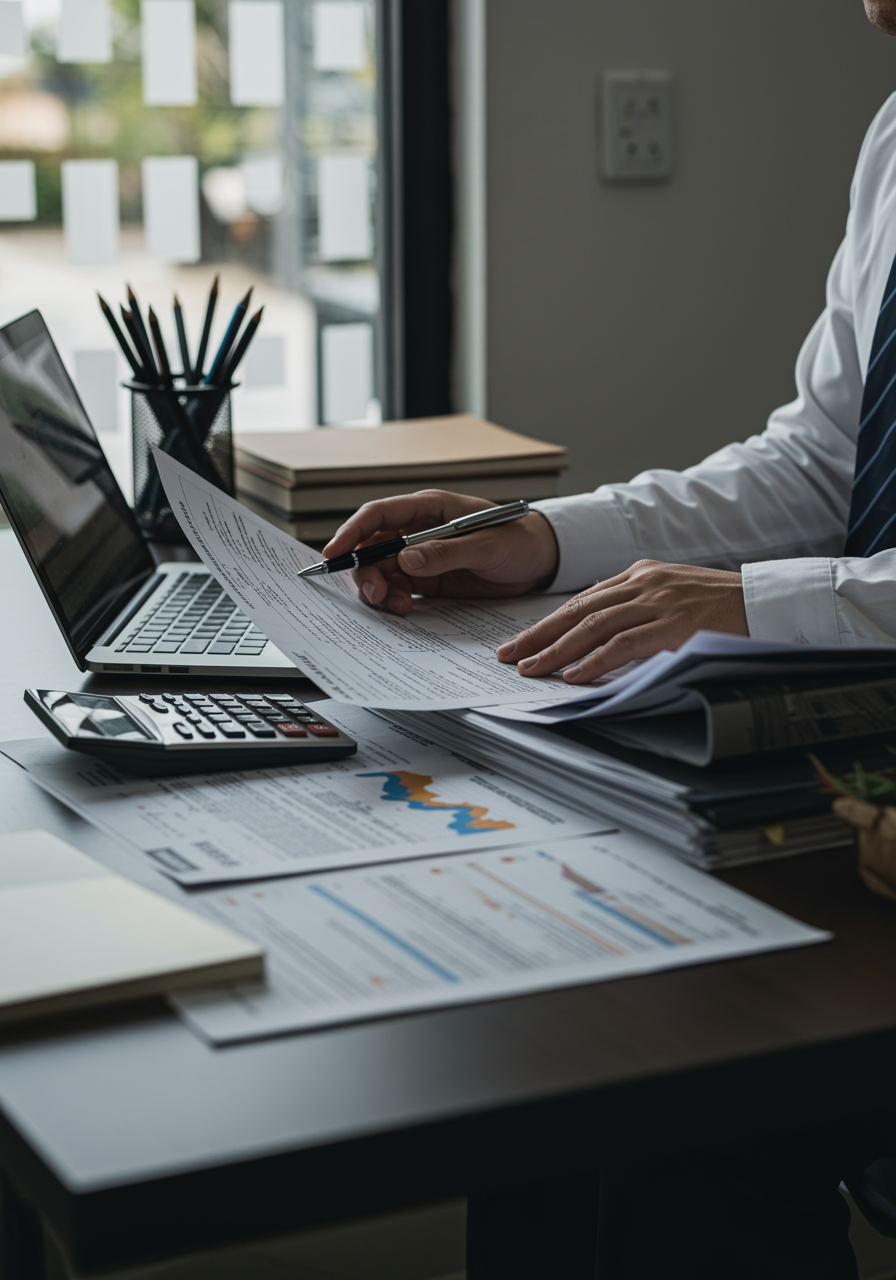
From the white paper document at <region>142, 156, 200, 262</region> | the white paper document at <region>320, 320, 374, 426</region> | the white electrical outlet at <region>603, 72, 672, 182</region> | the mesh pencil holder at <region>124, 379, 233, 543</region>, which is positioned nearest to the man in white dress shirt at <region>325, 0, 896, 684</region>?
the mesh pencil holder at <region>124, 379, 233, 543</region>

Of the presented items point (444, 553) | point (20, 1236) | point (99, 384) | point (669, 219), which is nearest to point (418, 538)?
point (444, 553)

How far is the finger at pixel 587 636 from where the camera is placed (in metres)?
0.73

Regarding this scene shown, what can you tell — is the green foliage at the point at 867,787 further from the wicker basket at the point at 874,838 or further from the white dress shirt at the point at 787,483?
the white dress shirt at the point at 787,483

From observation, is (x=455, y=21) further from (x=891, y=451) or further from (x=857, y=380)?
(x=891, y=451)

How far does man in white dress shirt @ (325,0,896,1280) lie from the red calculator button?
140 mm

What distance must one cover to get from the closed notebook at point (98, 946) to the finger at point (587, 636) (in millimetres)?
309

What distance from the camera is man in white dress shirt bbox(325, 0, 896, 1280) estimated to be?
0.75 m

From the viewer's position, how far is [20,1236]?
0.94 m

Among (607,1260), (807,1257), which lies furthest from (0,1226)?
(807,1257)

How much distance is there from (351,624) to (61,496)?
24 centimetres

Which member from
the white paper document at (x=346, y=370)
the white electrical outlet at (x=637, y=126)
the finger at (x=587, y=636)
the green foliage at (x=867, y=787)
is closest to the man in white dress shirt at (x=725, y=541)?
the finger at (x=587, y=636)

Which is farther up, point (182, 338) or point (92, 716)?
point (182, 338)

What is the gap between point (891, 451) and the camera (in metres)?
1.02

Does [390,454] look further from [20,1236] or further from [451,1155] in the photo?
[451,1155]
